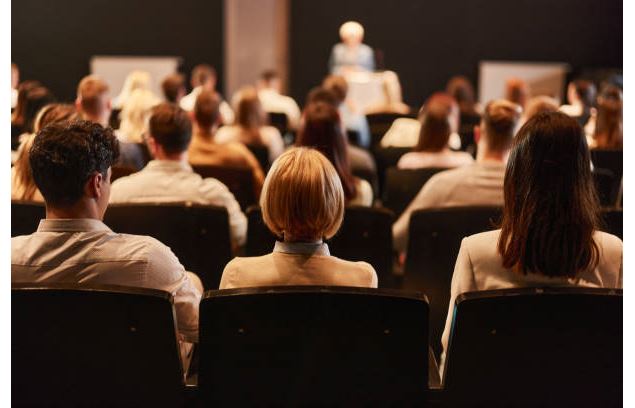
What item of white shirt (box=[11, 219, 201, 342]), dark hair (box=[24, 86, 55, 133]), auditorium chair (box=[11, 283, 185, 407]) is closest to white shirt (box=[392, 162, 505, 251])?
white shirt (box=[11, 219, 201, 342])

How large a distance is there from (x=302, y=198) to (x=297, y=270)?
189mm

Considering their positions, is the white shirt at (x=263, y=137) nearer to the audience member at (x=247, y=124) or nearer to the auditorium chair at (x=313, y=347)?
the audience member at (x=247, y=124)

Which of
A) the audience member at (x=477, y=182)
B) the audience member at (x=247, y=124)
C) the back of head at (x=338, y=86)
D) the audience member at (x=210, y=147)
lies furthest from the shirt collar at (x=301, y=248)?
the back of head at (x=338, y=86)

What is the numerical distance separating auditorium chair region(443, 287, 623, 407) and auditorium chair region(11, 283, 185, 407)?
0.65 m

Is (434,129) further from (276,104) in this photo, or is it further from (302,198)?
(276,104)

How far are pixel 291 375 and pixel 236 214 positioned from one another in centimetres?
182

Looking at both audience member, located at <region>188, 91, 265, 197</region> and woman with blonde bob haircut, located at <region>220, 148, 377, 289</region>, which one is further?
audience member, located at <region>188, 91, 265, 197</region>

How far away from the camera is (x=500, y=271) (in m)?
2.19

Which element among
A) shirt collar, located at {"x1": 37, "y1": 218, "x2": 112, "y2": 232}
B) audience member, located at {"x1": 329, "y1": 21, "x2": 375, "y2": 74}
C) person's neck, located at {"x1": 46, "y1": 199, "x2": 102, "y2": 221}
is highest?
audience member, located at {"x1": 329, "y1": 21, "x2": 375, "y2": 74}

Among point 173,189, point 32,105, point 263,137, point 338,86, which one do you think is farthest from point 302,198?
point 32,105

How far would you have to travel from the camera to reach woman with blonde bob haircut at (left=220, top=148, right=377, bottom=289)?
215cm

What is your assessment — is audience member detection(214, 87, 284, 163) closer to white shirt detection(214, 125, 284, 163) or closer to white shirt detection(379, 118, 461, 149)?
white shirt detection(214, 125, 284, 163)

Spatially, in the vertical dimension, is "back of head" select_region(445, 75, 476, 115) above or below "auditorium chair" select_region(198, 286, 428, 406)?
above

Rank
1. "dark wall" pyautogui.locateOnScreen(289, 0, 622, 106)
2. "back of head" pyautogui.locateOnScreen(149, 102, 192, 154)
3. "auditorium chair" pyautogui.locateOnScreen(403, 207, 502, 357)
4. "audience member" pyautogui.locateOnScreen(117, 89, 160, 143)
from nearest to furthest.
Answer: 1. "auditorium chair" pyautogui.locateOnScreen(403, 207, 502, 357)
2. "back of head" pyautogui.locateOnScreen(149, 102, 192, 154)
3. "audience member" pyautogui.locateOnScreen(117, 89, 160, 143)
4. "dark wall" pyautogui.locateOnScreen(289, 0, 622, 106)
